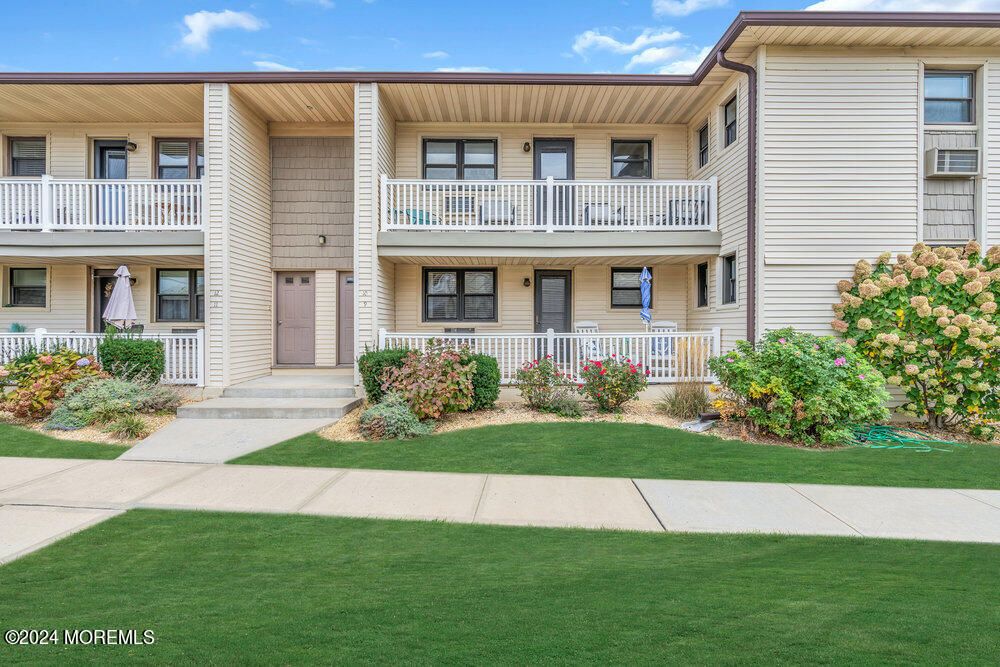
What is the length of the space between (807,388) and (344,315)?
9.65m

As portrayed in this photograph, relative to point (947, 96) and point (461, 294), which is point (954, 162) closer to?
point (947, 96)

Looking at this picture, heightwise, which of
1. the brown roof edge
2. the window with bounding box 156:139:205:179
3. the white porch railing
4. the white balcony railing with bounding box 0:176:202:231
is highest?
the brown roof edge

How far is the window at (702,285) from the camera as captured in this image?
1145cm

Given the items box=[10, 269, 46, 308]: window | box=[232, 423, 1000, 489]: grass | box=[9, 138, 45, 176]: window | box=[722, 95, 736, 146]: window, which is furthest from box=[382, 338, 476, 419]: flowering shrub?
box=[9, 138, 45, 176]: window

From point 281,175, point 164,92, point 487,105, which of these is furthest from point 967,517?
point 164,92

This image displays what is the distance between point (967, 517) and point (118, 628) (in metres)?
6.60

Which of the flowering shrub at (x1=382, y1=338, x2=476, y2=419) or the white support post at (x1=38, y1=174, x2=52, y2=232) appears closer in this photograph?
the flowering shrub at (x1=382, y1=338, x2=476, y2=419)

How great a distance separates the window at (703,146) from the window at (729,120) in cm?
94

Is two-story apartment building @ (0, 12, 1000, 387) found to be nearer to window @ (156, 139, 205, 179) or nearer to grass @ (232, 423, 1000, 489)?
window @ (156, 139, 205, 179)

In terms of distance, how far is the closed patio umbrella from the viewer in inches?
384

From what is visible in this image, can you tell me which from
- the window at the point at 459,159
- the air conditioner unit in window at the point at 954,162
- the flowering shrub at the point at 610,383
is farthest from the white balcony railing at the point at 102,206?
the air conditioner unit in window at the point at 954,162

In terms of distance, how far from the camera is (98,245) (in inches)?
398

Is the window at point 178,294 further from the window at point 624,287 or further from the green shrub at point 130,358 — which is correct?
the window at point 624,287

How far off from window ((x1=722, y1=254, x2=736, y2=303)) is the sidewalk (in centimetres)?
531
